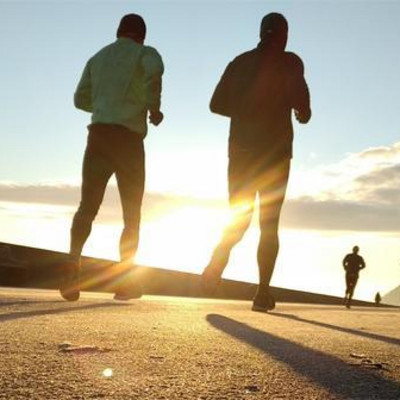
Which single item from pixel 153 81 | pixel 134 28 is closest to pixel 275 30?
pixel 153 81

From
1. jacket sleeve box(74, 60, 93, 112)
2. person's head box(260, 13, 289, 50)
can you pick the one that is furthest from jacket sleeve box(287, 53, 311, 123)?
jacket sleeve box(74, 60, 93, 112)

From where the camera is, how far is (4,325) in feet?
12.7

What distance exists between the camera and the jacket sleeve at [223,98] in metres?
6.28

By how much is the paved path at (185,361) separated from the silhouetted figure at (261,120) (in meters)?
1.81

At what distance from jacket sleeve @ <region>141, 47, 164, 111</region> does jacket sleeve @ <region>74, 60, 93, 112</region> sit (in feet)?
2.11

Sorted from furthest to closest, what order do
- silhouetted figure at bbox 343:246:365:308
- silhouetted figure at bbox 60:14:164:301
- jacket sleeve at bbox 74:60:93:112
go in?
Result: silhouetted figure at bbox 343:246:365:308
jacket sleeve at bbox 74:60:93:112
silhouetted figure at bbox 60:14:164:301

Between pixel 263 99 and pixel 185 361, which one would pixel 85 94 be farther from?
pixel 185 361

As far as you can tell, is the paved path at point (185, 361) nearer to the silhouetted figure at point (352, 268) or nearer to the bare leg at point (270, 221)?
the bare leg at point (270, 221)

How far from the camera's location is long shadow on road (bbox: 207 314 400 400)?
2.30m

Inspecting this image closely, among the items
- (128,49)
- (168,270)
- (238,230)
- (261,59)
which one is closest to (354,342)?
(238,230)

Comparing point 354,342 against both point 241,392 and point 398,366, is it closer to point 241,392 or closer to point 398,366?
point 398,366

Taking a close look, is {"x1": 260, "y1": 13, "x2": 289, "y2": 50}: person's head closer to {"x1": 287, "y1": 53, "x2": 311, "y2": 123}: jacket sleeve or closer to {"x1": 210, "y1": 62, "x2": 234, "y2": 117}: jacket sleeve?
{"x1": 287, "y1": 53, "x2": 311, "y2": 123}: jacket sleeve

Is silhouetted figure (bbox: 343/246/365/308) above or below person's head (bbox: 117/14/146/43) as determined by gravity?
below

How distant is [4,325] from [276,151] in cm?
309
